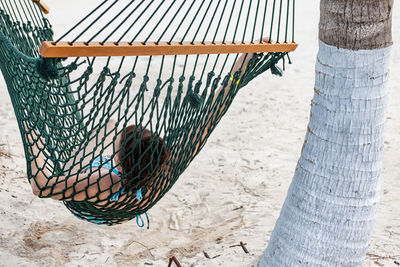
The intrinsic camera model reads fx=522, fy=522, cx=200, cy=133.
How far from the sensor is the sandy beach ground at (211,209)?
2.34 metres

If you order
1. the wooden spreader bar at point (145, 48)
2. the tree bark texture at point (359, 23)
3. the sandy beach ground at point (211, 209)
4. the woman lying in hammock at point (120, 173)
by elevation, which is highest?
the tree bark texture at point (359, 23)

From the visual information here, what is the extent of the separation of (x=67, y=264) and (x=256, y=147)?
4.90 ft

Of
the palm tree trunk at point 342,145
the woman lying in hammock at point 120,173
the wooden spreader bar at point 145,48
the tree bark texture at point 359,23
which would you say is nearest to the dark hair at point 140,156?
the woman lying in hammock at point 120,173

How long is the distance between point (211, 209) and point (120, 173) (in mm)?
1107

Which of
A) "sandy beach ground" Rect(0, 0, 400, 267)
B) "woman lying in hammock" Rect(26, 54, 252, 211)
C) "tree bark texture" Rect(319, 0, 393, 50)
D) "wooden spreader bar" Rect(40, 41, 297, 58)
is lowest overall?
"sandy beach ground" Rect(0, 0, 400, 267)

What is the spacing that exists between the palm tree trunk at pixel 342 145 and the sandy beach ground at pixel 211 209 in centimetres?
58

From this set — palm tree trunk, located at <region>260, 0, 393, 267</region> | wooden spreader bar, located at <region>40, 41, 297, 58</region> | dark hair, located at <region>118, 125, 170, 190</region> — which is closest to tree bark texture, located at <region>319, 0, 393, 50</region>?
palm tree trunk, located at <region>260, 0, 393, 267</region>

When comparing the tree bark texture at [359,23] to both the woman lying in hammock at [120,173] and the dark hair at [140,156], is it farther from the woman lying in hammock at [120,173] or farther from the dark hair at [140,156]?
the dark hair at [140,156]

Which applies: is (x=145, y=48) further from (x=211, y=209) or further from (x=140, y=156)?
(x=211, y=209)

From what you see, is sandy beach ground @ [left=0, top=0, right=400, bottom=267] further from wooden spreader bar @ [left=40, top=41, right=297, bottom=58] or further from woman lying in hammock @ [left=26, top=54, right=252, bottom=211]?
wooden spreader bar @ [left=40, top=41, right=297, bottom=58]

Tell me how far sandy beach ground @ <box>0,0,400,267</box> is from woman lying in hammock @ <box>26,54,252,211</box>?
703 mm

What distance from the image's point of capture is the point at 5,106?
12.3ft

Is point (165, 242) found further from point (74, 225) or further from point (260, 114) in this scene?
point (260, 114)

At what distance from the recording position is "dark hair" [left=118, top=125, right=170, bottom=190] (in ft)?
5.35
